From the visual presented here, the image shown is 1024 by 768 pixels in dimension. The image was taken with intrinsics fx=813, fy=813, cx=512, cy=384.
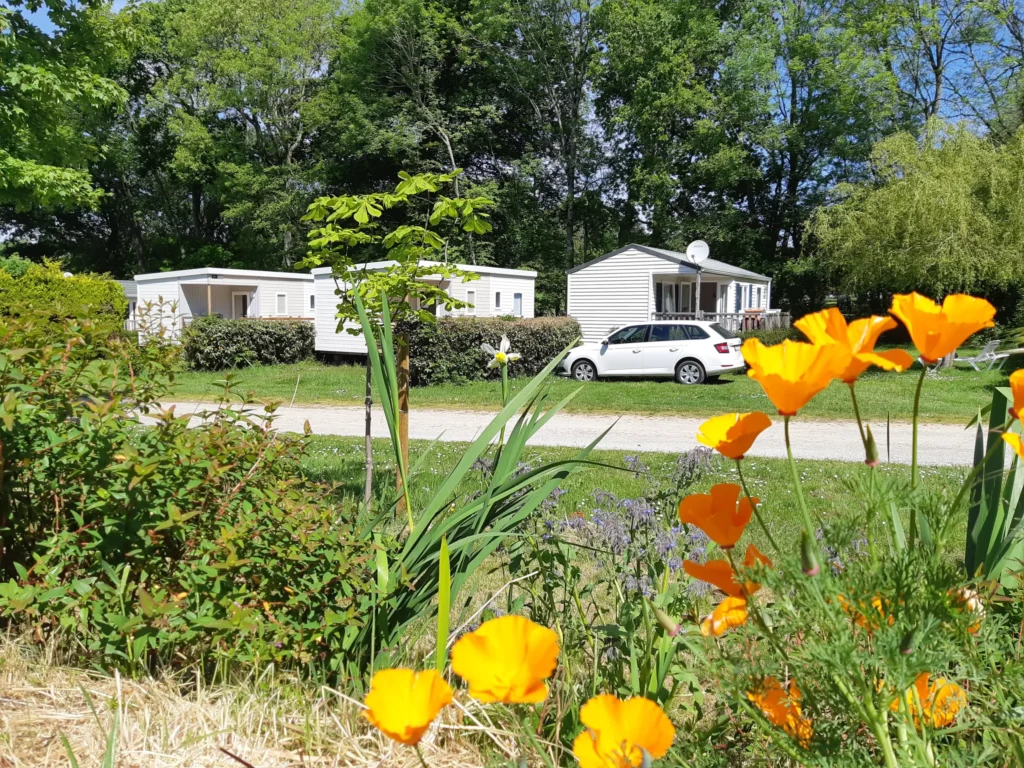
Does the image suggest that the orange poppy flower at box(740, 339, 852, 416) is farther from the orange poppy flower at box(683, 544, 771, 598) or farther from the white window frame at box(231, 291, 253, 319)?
the white window frame at box(231, 291, 253, 319)

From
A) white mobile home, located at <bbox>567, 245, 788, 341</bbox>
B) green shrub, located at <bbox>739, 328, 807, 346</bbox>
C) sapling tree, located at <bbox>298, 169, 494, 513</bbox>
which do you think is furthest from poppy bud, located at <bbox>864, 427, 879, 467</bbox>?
white mobile home, located at <bbox>567, 245, 788, 341</bbox>

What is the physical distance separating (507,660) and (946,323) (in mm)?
692

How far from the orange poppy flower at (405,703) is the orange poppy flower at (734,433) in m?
0.46

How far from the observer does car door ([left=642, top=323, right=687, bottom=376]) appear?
624 inches

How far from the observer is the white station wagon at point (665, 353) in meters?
15.6

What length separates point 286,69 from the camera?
109 ft

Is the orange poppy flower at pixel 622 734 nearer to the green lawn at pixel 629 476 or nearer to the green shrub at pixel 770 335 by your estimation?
the green lawn at pixel 629 476

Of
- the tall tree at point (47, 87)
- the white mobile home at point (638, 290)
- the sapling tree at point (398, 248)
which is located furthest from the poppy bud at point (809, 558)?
the white mobile home at point (638, 290)

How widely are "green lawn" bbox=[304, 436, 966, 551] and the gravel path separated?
640mm

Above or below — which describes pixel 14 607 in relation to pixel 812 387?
below

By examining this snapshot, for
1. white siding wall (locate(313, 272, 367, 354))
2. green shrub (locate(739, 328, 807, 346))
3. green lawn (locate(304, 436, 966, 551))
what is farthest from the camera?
green shrub (locate(739, 328, 807, 346))

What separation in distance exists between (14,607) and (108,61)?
14379mm

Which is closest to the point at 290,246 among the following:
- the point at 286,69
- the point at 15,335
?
the point at 286,69

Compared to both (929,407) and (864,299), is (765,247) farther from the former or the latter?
(929,407)
